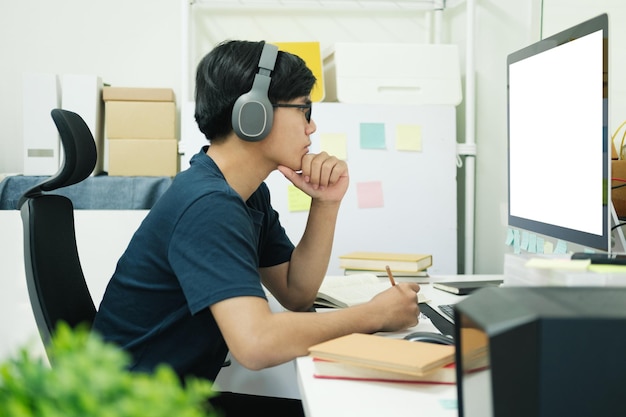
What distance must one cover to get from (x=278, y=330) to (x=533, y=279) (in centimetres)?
39

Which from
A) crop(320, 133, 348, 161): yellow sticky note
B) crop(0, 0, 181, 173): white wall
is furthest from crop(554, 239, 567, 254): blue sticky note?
crop(0, 0, 181, 173): white wall

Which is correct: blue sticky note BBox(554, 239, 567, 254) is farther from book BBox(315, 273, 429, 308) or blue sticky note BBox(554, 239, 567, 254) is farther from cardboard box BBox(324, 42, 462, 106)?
cardboard box BBox(324, 42, 462, 106)

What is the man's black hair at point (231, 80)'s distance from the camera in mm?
1219

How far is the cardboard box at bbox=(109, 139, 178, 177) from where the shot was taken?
7.86 ft

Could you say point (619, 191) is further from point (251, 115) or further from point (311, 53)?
point (311, 53)

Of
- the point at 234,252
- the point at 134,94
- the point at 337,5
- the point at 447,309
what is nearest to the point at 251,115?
the point at 234,252

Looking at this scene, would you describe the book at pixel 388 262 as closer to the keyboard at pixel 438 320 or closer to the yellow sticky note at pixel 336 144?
the keyboard at pixel 438 320

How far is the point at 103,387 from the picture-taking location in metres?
0.27

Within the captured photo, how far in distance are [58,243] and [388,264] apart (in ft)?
2.64

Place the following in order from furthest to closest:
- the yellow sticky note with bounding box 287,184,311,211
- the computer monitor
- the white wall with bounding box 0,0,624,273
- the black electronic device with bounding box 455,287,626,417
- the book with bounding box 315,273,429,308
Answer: the white wall with bounding box 0,0,624,273, the yellow sticky note with bounding box 287,184,311,211, the book with bounding box 315,273,429,308, the computer monitor, the black electronic device with bounding box 455,287,626,417

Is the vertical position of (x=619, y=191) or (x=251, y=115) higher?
(x=251, y=115)

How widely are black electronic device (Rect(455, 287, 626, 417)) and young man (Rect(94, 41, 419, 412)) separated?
1.62 ft

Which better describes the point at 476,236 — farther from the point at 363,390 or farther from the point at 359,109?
the point at 363,390

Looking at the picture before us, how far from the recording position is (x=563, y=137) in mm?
1209
